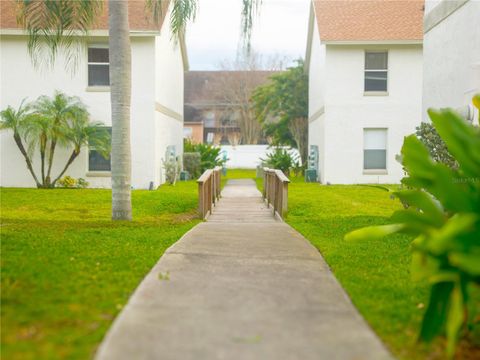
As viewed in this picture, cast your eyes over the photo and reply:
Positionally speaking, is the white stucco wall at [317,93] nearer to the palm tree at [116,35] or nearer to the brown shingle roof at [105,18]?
the brown shingle roof at [105,18]

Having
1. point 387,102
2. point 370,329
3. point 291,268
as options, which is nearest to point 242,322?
point 370,329

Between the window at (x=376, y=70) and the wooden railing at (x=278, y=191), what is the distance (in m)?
8.32

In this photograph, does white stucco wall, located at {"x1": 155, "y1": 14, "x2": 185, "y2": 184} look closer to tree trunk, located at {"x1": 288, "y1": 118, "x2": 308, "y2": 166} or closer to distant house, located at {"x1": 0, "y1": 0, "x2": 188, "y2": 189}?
distant house, located at {"x1": 0, "y1": 0, "x2": 188, "y2": 189}

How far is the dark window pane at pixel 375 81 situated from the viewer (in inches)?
928

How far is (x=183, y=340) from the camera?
4.52 metres

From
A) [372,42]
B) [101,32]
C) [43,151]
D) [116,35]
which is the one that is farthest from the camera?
[372,42]

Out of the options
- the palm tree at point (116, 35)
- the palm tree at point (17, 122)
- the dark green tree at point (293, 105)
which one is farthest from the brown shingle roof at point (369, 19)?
the palm tree at point (116, 35)

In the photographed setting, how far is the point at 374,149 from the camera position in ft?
77.4

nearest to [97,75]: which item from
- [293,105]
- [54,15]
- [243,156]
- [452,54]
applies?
[54,15]

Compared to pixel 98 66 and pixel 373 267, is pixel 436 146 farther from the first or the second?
pixel 98 66

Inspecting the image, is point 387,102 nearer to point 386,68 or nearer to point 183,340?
point 386,68

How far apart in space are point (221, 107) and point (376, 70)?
2868cm

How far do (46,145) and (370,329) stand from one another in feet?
→ 56.1

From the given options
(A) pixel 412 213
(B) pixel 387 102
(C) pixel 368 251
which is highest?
(B) pixel 387 102
